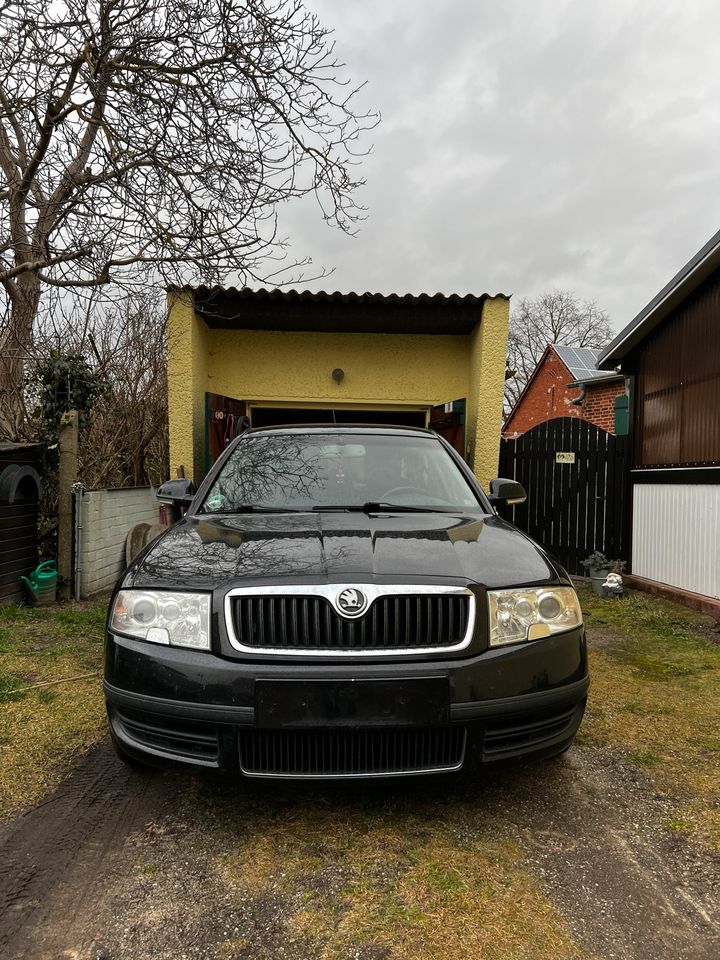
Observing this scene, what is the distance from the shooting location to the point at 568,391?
76.6 feet

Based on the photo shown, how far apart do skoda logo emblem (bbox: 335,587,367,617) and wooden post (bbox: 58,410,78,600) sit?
5.24 m

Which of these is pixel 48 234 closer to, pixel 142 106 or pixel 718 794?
pixel 142 106

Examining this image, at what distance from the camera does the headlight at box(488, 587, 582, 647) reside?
7.45 feet

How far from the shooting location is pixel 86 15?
5.73 m

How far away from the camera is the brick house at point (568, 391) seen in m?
17.5

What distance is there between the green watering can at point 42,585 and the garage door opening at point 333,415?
3162 millimetres

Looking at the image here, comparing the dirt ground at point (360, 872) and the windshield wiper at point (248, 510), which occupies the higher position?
the windshield wiper at point (248, 510)

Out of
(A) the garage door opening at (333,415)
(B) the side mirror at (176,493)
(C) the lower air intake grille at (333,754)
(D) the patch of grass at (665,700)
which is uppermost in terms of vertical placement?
(A) the garage door opening at (333,415)

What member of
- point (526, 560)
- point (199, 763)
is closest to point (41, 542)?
point (199, 763)

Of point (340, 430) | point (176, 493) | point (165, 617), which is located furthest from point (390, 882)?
point (340, 430)

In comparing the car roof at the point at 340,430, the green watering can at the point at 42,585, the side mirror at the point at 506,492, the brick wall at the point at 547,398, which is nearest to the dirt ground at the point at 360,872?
the side mirror at the point at 506,492

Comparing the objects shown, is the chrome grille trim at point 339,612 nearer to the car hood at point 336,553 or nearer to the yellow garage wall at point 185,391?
the car hood at point 336,553

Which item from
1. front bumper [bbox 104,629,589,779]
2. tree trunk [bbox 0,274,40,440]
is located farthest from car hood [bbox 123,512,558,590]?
tree trunk [bbox 0,274,40,440]

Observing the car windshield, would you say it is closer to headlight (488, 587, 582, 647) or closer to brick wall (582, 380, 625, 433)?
headlight (488, 587, 582, 647)
